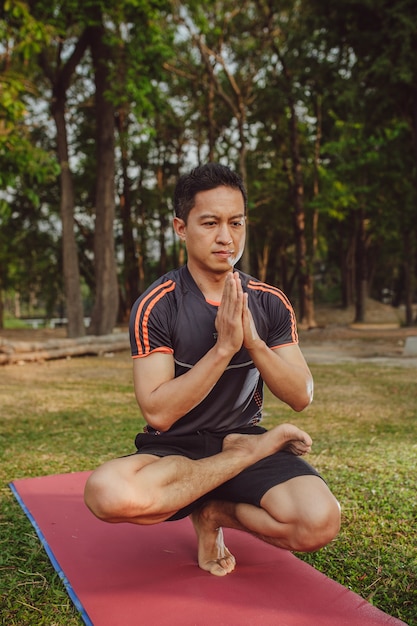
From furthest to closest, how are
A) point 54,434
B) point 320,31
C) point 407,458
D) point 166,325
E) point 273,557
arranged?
1. point 320,31
2. point 54,434
3. point 407,458
4. point 273,557
5. point 166,325

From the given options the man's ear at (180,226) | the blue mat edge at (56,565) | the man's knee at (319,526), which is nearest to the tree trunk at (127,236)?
the blue mat edge at (56,565)

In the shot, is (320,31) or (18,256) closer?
(320,31)

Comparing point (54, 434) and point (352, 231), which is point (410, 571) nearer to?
point (54, 434)

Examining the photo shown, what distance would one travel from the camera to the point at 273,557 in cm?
271

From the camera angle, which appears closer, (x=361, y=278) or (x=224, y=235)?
(x=224, y=235)

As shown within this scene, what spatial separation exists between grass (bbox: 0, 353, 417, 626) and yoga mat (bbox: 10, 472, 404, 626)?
10cm

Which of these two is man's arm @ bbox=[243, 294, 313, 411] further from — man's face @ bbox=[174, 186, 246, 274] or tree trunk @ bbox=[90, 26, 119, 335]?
tree trunk @ bbox=[90, 26, 119, 335]

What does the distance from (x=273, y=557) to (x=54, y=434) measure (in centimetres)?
311

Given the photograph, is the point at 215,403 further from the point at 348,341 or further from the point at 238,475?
the point at 348,341

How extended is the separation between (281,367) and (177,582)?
3.23 ft

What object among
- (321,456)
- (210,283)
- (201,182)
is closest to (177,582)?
(210,283)

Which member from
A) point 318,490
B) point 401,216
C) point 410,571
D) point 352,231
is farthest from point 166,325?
point 352,231

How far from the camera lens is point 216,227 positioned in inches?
99.7

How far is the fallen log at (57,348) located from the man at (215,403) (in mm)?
9068
